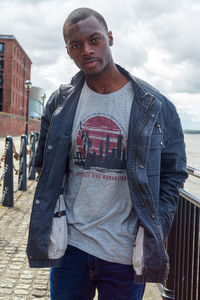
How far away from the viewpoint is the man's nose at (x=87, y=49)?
1.66 meters

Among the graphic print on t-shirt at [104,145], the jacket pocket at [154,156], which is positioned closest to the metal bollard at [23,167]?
the graphic print on t-shirt at [104,145]

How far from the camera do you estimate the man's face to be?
1656 mm

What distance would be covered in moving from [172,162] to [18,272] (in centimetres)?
281

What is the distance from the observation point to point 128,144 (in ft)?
5.41

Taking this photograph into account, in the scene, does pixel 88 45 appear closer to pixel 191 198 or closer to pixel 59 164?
pixel 59 164

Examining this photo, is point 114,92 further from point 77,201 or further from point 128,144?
point 77,201

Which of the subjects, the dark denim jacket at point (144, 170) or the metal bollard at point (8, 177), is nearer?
the dark denim jacket at point (144, 170)

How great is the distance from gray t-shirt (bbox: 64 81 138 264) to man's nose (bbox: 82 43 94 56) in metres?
0.21

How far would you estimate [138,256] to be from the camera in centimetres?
156

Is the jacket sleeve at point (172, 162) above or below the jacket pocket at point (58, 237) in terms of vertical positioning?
above

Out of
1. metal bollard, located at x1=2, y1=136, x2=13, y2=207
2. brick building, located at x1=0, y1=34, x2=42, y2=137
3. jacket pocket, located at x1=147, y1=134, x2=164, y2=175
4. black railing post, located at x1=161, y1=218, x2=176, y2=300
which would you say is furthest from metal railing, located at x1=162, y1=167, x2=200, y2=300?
brick building, located at x1=0, y1=34, x2=42, y2=137

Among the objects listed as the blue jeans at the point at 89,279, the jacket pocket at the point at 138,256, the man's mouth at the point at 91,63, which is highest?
the man's mouth at the point at 91,63

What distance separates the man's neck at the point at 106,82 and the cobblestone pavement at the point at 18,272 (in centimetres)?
241

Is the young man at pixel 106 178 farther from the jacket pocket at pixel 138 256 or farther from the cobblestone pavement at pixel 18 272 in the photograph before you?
the cobblestone pavement at pixel 18 272
